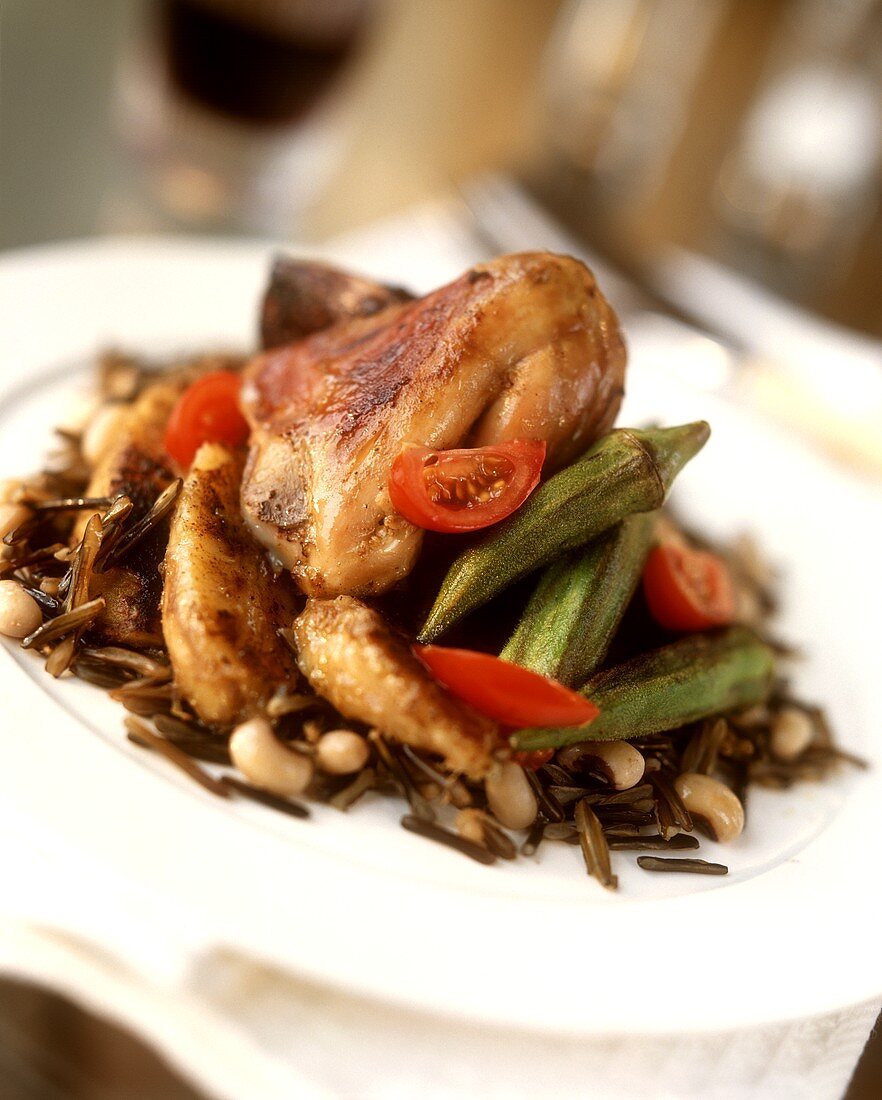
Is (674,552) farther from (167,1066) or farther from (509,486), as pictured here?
(167,1066)

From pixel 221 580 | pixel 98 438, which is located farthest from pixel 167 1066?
pixel 98 438

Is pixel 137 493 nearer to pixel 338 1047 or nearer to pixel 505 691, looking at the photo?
pixel 505 691

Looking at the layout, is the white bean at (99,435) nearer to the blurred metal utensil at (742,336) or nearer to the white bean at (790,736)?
the white bean at (790,736)

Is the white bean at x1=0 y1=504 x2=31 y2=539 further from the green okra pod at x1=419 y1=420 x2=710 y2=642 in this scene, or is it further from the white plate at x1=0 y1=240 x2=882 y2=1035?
the green okra pod at x1=419 y1=420 x2=710 y2=642

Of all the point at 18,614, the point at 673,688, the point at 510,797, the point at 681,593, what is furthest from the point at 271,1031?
the point at 681,593

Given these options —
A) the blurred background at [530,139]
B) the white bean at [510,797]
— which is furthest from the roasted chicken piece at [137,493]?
the blurred background at [530,139]

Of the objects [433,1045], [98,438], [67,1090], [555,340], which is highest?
[555,340]
